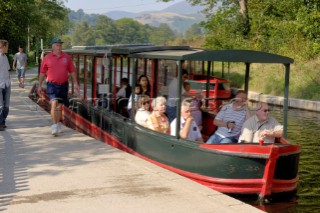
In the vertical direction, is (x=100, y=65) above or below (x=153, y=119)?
above

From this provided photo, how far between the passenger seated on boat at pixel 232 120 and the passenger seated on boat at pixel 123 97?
9.01ft

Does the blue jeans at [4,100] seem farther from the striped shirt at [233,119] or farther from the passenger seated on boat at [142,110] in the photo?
the striped shirt at [233,119]

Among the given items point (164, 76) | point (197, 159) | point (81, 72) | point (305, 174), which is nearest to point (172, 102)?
point (164, 76)

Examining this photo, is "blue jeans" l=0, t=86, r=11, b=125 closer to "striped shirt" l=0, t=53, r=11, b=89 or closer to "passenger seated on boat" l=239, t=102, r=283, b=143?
"striped shirt" l=0, t=53, r=11, b=89

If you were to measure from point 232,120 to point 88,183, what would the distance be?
2.85 meters

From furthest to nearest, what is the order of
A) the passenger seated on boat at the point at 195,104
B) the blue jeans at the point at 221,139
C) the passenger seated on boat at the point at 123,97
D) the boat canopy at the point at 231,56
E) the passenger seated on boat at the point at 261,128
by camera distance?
the passenger seated on boat at the point at 123,97, the passenger seated on boat at the point at 195,104, the blue jeans at the point at 221,139, the passenger seated on boat at the point at 261,128, the boat canopy at the point at 231,56

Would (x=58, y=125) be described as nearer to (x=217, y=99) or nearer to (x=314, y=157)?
(x=217, y=99)

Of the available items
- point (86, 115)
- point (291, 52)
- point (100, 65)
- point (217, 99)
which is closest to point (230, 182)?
point (217, 99)

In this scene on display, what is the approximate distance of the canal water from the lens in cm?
734

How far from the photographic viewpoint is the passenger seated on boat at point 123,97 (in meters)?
10.6

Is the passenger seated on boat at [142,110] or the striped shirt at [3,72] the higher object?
the striped shirt at [3,72]

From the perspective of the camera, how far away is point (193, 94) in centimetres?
1012

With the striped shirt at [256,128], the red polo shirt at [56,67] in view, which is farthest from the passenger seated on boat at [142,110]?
the striped shirt at [256,128]

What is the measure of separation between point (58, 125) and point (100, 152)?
1.81 m
